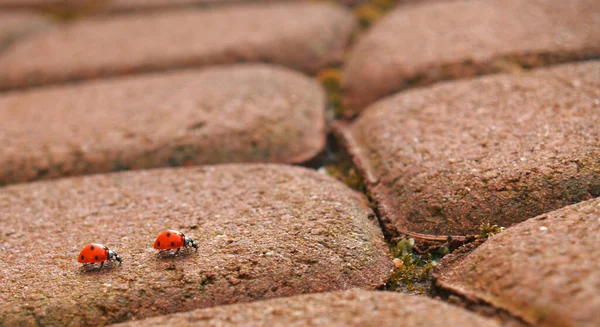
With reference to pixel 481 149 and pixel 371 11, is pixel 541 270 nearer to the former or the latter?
pixel 481 149

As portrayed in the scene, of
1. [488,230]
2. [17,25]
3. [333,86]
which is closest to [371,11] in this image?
[333,86]

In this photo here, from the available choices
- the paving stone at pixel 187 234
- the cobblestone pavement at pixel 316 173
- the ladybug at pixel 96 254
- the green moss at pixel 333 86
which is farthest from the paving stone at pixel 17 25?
the ladybug at pixel 96 254

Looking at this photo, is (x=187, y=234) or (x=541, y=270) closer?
(x=541, y=270)

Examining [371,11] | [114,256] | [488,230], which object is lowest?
[114,256]

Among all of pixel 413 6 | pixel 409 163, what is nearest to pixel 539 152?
pixel 409 163

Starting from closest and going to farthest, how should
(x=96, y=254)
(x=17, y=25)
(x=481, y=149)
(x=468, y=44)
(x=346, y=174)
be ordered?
(x=96, y=254)
(x=481, y=149)
(x=346, y=174)
(x=468, y=44)
(x=17, y=25)
